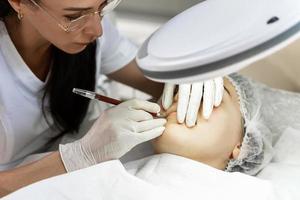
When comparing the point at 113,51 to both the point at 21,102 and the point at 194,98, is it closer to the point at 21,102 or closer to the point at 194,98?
the point at 21,102

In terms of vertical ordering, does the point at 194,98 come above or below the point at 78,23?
below

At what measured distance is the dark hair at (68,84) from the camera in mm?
1574

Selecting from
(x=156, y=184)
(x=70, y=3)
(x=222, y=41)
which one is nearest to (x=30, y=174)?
(x=156, y=184)

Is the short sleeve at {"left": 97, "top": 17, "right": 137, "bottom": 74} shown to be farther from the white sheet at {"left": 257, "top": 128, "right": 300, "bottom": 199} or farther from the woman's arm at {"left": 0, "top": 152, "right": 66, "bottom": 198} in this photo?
the white sheet at {"left": 257, "top": 128, "right": 300, "bottom": 199}

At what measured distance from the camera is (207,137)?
4.35ft

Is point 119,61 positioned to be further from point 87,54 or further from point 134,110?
point 134,110

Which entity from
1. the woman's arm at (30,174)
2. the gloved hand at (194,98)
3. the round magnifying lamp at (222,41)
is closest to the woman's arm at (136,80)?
the gloved hand at (194,98)

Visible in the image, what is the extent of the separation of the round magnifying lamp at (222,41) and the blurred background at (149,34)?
2.63 ft

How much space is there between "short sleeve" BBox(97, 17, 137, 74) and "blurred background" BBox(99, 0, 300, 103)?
26 centimetres

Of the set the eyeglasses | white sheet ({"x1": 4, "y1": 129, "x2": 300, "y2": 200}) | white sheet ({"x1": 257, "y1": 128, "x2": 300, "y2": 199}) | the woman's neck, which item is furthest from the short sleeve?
white sheet ({"x1": 257, "y1": 128, "x2": 300, "y2": 199})

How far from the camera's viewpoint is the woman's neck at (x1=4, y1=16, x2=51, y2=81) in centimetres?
144

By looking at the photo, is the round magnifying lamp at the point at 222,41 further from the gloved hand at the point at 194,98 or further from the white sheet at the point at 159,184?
the white sheet at the point at 159,184

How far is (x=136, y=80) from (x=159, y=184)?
0.66m

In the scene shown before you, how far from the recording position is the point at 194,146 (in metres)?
1.32
